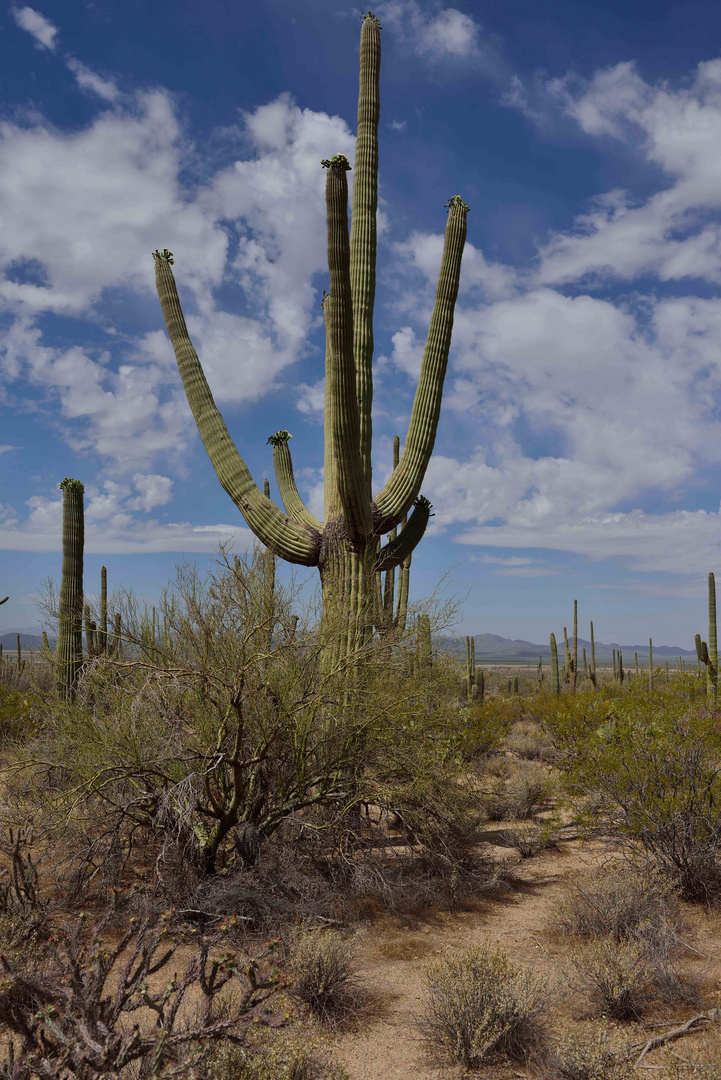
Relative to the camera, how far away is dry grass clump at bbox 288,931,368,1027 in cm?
542

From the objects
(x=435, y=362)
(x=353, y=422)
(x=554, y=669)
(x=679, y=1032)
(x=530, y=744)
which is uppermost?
Answer: (x=435, y=362)

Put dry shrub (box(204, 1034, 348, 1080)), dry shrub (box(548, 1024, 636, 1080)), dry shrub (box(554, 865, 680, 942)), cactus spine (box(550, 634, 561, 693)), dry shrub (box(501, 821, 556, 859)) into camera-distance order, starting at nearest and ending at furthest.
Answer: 1. dry shrub (box(204, 1034, 348, 1080))
2. dry shrub (box(548, 1024, 636, 1080))
3. dry shrub (box(554, 865, 680, 942))
4. dry shrub (box(501, 821, 556, 859))
5. cactus spine (box(550, 634, 561, 693))

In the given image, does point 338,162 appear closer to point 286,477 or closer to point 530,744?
point 286,477

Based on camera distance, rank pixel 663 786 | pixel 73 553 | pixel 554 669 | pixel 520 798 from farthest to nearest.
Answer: pixel 554 669 → pixel 73 553 → pixel 520 798 → pixel 663 786

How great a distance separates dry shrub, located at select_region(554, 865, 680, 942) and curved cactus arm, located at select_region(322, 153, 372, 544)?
5435 mm

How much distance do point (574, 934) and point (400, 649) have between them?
3.77 m

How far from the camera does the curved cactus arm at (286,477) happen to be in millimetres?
12641

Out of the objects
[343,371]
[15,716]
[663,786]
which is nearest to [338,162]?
[343,371]

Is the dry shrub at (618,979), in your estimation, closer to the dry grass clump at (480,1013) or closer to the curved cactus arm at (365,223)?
the dry grass clump at (480,1013)

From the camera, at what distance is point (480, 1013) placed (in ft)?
16.0

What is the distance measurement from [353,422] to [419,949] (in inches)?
249

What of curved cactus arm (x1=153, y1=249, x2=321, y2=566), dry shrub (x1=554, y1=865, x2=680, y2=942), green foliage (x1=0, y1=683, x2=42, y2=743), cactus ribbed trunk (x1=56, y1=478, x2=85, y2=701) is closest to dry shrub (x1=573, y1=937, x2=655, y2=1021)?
dry shrub (x1=554, y1=865, x2=680, y2=942)

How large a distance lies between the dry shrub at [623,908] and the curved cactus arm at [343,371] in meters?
5.43

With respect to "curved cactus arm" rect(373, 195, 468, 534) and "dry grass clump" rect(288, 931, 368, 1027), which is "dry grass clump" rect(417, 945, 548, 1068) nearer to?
"dry grass clump" rect(288, 931, 368, 1027)
